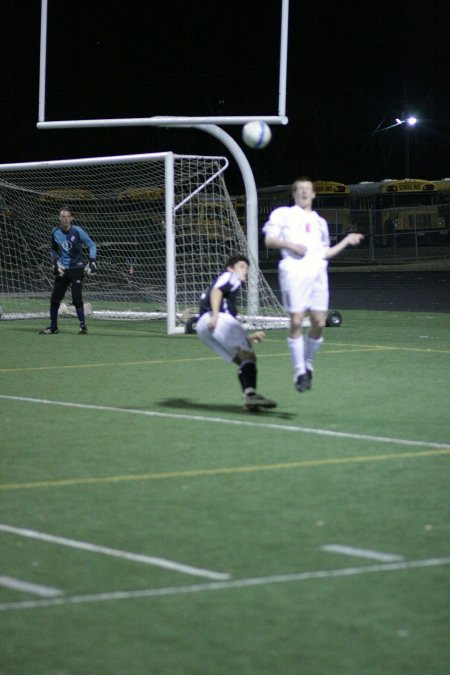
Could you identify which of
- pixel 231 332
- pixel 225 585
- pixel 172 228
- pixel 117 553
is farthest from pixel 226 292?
pixel 172 228

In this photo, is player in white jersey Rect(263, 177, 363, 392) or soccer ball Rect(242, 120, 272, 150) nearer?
player in white jersey Rect(263, 177, 363, 392)

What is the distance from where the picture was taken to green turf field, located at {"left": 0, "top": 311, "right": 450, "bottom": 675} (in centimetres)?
527

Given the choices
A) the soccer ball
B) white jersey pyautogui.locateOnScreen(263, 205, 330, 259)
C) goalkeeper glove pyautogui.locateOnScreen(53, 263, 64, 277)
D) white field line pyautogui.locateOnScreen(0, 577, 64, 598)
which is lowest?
white field line pyautogui.locateOnScreen(0, 577, 64, 598)

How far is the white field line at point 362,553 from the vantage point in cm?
657

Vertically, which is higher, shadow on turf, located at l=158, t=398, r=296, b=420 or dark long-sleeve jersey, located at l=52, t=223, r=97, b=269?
dark long-sleeve jersey, located at l=52, t=223, r=97, b=269

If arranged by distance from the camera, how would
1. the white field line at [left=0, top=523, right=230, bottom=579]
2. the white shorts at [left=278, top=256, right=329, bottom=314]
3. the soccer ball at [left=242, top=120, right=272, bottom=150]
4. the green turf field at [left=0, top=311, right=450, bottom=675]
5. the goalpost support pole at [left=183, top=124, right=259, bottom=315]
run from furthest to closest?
the goalpost support pole at [left=183, top=124, right=259, bottom=315] → the soccer ball at [left=242, top=120, right=272, bottom=150] → the white shorts at [left=278, top=256, right=329, bottom=314] → the white field line at [left=0, top=523, right=230, bottom=579] → the green turf field at [left=0, top=311, right=450, bottom=675]

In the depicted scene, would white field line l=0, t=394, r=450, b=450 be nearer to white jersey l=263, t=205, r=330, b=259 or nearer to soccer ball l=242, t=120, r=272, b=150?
white jersey l=263, t=205, r=330, b=259

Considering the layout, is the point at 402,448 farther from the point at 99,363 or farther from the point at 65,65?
the point at 65,65

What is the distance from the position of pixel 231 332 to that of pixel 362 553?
17.0ft

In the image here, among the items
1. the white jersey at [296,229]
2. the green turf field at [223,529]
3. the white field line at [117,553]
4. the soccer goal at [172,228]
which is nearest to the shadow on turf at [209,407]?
the green turf field at [223,529]

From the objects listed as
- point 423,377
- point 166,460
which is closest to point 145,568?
point 166,460

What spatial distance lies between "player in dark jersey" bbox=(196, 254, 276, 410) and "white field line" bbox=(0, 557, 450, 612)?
17.3 ft

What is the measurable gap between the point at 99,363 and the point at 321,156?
59509mm

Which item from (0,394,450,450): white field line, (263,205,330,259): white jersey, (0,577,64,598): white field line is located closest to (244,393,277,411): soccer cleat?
(0,394,450,450): white field line
